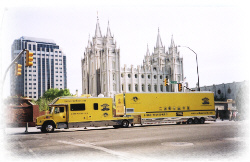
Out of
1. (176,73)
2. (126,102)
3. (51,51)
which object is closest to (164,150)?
(126,102)

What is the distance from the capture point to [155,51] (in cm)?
12162

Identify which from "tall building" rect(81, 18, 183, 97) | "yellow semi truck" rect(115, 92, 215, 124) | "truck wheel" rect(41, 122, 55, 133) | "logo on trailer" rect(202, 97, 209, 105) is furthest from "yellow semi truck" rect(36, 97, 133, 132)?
"tall building" rect(81, 18, 183, 97)

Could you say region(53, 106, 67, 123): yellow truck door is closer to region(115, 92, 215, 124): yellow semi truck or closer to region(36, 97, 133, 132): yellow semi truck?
region(36, 97, 133, 132): yellow semi truck

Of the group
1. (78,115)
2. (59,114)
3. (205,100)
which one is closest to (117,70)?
(205,100)

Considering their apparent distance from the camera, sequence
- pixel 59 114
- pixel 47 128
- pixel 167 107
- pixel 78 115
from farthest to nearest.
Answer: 1. pixel 167 107
2. pixel 78 115
3. pixel 59 114
4. pixel 47 128

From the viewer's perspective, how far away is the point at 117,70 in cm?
9638

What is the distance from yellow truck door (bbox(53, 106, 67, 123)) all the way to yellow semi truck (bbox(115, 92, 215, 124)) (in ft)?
19.4

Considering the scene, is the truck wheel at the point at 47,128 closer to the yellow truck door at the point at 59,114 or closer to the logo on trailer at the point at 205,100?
the yellow truck door at the point at 59,114

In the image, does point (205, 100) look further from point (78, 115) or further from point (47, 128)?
point (47, 128)

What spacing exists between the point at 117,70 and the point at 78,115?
7544 centimetres

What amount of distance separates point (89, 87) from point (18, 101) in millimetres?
72138

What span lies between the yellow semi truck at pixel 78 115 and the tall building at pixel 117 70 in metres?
69.1

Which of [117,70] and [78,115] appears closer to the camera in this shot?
[78,115]

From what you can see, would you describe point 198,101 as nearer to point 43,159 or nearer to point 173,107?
point 173,107
